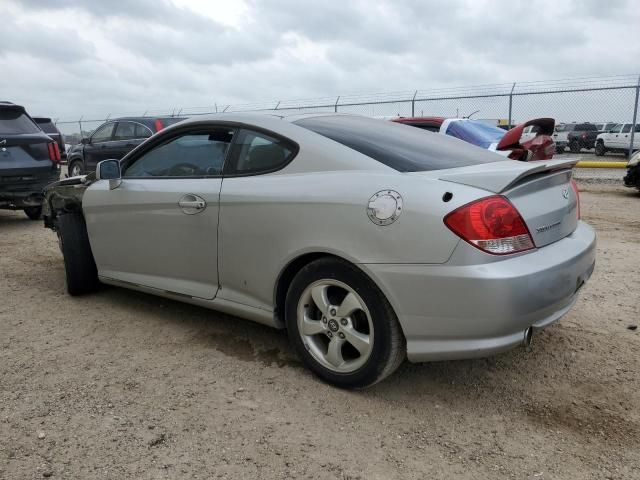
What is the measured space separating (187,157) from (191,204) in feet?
1.38

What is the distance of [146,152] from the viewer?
3889 millimetres

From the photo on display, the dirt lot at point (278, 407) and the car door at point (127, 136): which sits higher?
the car door at point (127, 136)

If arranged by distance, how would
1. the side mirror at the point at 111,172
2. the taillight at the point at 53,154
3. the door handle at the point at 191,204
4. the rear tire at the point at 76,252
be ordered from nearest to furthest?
the door handle at the point at 191,204 < the side mirror at the point at 111,172 < the rear tire at the point at 76,252 < the taillight at the point at 53,154

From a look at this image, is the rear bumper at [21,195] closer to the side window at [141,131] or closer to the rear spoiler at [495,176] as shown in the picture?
the side window at [141,131]

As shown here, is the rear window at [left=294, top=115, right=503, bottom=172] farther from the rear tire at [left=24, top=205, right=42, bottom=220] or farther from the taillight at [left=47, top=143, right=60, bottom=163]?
the rear tire at [left=24, top=205, right=42, bottom=220]

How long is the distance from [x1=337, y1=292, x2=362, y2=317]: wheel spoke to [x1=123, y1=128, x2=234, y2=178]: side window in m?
1.18

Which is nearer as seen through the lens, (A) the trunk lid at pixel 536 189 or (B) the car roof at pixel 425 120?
(A) the trunk lid at pixel 536 189

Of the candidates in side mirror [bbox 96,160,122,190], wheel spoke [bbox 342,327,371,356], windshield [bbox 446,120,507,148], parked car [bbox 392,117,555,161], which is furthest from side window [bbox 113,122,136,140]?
wheel spoke [bbox 342,327,371,356]

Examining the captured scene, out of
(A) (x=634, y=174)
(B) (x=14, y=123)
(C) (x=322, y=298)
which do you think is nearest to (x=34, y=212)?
(B) (x=14, y=123)

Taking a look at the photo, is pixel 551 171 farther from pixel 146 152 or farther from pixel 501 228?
pixel 146 152

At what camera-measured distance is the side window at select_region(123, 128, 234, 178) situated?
3395 millimetres

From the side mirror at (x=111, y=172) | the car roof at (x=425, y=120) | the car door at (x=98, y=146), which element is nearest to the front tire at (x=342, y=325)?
the side mirror at (x=111, y=172)

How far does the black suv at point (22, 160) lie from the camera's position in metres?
7.33

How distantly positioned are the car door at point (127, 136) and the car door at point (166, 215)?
306 inches
